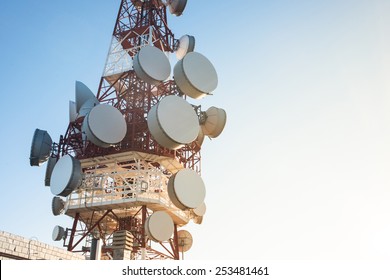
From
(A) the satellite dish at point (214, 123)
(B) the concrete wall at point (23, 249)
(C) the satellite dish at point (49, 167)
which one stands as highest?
(A) the satellite dish at point (214, 123)

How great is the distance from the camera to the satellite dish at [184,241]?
39.7m

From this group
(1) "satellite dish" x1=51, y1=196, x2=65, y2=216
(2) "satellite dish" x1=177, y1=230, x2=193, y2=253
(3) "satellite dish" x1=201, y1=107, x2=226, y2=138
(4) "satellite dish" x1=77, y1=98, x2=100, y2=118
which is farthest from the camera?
(2) "satellite dish" x1=177, y1=230, x2=193, y2=253

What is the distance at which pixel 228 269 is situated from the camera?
15.5 meters

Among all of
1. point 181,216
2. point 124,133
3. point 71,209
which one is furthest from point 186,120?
point 71,209

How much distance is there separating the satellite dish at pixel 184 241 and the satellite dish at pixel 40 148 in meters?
14.1

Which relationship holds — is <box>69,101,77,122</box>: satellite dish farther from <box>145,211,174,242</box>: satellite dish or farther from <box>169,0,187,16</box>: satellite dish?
<box>169,0,187,16</box>: satellite dish

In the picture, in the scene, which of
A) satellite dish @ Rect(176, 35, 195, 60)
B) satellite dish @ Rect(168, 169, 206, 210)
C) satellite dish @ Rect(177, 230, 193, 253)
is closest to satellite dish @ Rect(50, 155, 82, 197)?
satellite dish @ Rect(168, 169, 206, 210)

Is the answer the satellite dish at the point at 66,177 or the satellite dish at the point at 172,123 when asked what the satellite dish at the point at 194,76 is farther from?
the satellite dish at the point at 66,177

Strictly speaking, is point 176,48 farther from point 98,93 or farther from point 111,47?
point 98,93

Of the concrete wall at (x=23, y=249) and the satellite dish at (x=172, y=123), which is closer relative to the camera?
the concrete wall at (x=23, y=249)

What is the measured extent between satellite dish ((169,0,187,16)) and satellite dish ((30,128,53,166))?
18.1m

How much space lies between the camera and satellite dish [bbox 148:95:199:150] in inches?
1180

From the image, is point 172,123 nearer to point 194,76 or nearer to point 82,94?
point 194,76

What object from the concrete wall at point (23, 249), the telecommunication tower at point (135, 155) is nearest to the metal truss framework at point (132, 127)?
the telecommunication tower at point (135, 155)
